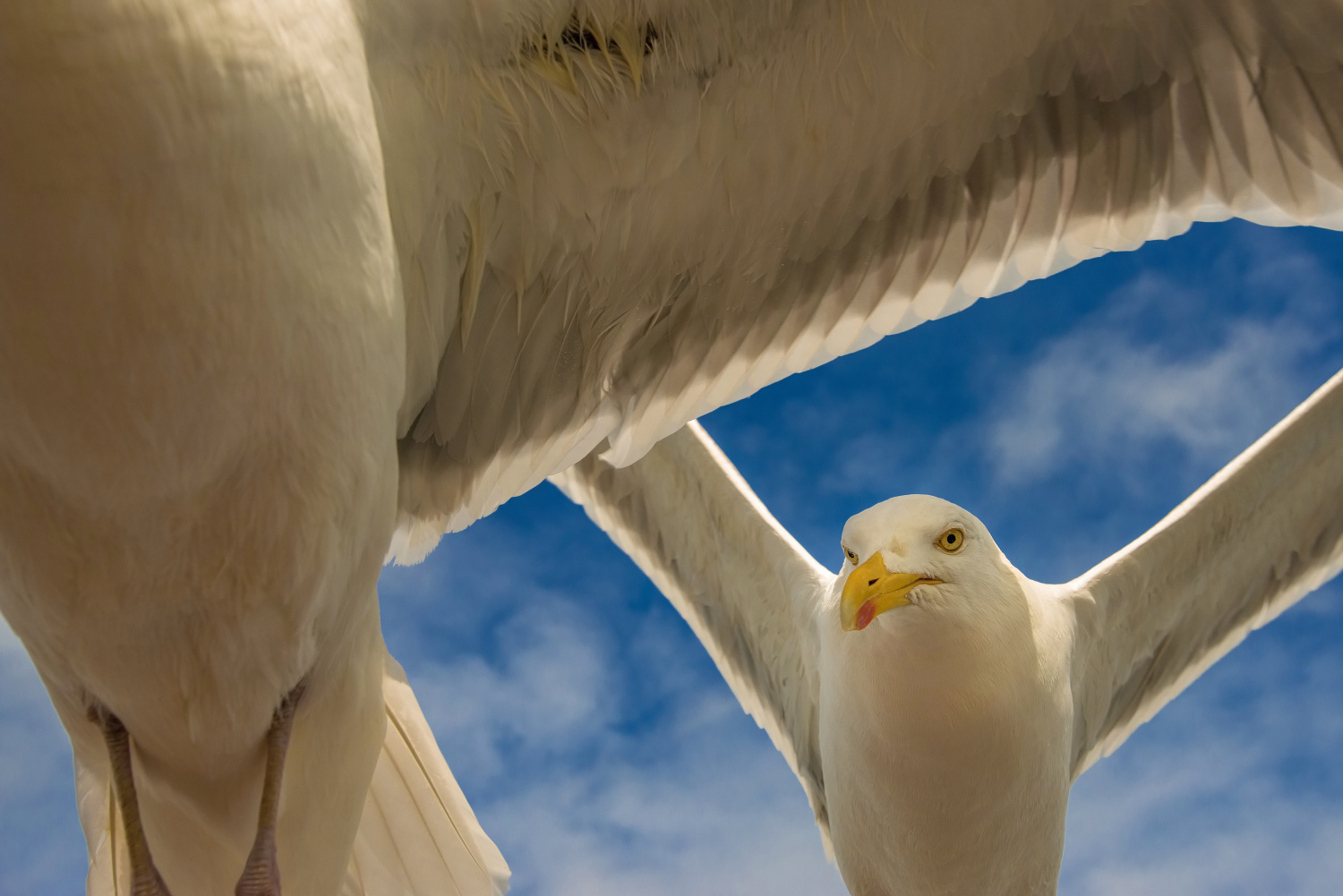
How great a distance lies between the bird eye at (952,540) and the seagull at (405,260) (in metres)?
0.49

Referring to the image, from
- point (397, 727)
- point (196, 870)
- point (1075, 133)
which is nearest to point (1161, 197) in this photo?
point (1075, 133)

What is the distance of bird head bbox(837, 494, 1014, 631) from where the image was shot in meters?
1.80

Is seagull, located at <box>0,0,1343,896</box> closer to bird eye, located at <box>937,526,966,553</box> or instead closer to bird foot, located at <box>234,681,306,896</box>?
bird foot, located at <box>234,681,306,896</box>

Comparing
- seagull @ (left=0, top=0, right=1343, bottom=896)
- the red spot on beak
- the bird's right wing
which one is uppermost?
seagull @ (left=0, top=0, right=1343, bottom=896)

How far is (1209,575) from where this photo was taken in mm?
2299

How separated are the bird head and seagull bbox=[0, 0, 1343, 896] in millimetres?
417

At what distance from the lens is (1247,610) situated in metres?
2.40

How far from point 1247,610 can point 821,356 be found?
141 cm

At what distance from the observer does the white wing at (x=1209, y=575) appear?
219 cm

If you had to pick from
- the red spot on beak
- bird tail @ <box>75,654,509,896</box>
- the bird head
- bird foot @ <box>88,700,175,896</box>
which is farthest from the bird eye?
bird foot @ <box>88,700,175,896</box>

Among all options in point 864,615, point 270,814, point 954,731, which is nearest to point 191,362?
point 270,814

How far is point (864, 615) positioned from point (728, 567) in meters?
0.72

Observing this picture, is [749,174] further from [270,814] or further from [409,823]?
[409,823]

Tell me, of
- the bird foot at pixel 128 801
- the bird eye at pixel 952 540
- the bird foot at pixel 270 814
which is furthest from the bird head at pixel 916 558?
the bird foot at pixel 128 801
